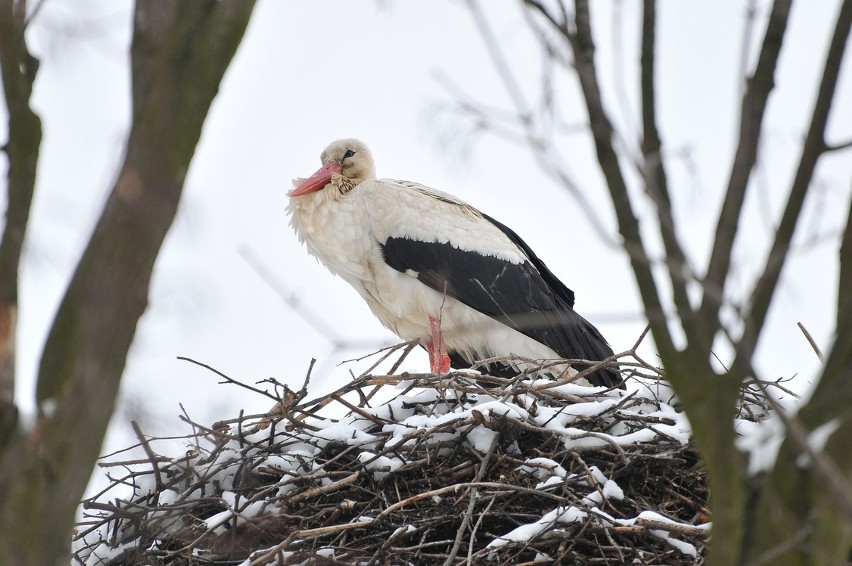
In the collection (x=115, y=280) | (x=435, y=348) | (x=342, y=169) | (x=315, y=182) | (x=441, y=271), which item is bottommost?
(x=115, y=280)

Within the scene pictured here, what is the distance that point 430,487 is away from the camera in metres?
4.39

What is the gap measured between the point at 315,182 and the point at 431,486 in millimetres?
3830

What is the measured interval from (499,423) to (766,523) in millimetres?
2294

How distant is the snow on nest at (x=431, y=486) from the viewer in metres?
3.96

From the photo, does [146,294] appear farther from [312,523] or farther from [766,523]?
[312,523]

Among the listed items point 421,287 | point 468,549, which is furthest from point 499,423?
point 421,287

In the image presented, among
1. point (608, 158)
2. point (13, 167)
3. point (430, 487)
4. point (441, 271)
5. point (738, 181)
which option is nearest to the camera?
point (738, 181)

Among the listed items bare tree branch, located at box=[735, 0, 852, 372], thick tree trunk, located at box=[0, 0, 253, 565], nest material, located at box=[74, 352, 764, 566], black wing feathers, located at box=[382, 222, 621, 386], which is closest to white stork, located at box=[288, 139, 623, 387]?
black wing feathers, located at box=[382, 222, 621, 386]

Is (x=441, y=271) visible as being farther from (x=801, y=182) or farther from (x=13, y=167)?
(x=801, y=182)

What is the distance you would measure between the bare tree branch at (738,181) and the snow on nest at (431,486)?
1.80m

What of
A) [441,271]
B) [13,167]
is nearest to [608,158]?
[13,167]

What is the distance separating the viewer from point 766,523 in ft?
7.09

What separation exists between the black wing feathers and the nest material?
2.16m

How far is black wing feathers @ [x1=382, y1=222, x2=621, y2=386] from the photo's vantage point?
7137mm
